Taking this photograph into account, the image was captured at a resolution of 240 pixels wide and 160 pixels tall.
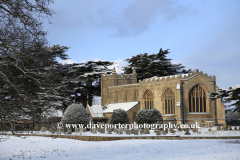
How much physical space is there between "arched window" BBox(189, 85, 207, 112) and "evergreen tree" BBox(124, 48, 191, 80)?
1450cm

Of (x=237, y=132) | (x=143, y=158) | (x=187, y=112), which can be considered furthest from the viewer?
(x=187, y=112)

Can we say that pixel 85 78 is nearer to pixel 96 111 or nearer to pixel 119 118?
pixel 96 111

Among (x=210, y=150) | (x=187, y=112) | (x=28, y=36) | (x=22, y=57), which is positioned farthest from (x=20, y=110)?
(x=187, y=112)

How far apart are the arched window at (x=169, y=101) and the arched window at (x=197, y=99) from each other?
2.32 meters

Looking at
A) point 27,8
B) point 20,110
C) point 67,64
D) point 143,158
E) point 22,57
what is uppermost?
point 67,64

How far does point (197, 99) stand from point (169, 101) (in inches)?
144

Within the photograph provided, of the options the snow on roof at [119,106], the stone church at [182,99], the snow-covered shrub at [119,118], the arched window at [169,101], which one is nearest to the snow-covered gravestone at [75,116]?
the snow-covered shrub at [119,118]

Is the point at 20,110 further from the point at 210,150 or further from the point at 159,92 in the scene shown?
the point at 159,92

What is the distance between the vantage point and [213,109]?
4166cm

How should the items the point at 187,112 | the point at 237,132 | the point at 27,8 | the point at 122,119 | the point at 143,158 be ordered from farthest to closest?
the point at 187,112, the point at 122,119, the point at 237,132, the point at 143,158, the point at 27,8

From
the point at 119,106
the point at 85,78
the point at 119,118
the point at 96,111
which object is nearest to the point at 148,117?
the point at 119,118

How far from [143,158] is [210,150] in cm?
401

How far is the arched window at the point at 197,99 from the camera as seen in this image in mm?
41312

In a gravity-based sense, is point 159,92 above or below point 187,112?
above
